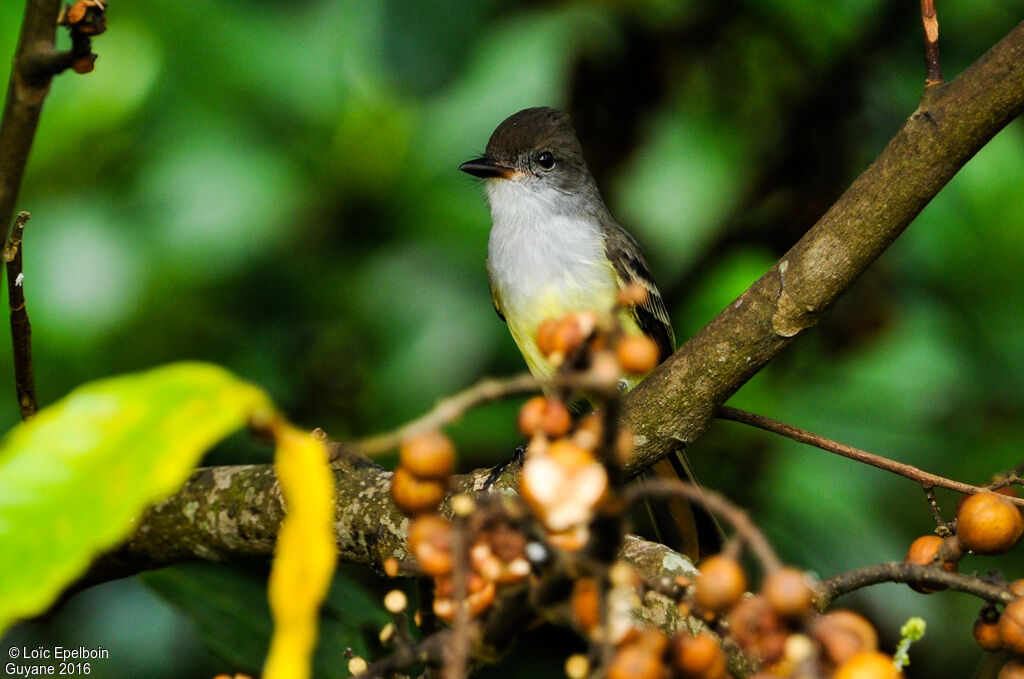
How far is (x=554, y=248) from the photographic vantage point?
3527mm

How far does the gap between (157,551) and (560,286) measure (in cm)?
154

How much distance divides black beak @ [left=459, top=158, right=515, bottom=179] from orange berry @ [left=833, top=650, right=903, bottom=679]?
2.64 meters

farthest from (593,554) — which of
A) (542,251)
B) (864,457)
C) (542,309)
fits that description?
(542,251)

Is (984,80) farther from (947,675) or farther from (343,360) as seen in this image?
(947,675)

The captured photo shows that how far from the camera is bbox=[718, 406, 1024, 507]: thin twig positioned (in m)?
1.46

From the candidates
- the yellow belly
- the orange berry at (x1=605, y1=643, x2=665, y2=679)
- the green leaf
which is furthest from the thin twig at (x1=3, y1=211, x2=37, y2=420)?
the yellow belly

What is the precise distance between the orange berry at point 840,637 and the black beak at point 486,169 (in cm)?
258

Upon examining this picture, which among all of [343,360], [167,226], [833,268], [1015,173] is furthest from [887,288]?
[167,226]

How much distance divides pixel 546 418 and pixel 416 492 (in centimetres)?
13

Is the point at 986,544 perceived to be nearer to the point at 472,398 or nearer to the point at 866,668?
the point at 866,668

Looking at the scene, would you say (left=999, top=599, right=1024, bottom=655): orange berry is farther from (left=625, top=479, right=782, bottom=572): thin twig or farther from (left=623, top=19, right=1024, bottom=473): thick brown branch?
(left=623, top=19, right=1024, bottom=473): thick brown branch

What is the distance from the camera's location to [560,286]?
3.39 meters

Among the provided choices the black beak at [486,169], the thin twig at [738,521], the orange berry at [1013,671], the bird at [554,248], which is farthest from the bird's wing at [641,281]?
the thin twig at [738,521]

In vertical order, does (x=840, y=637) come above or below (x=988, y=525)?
below
